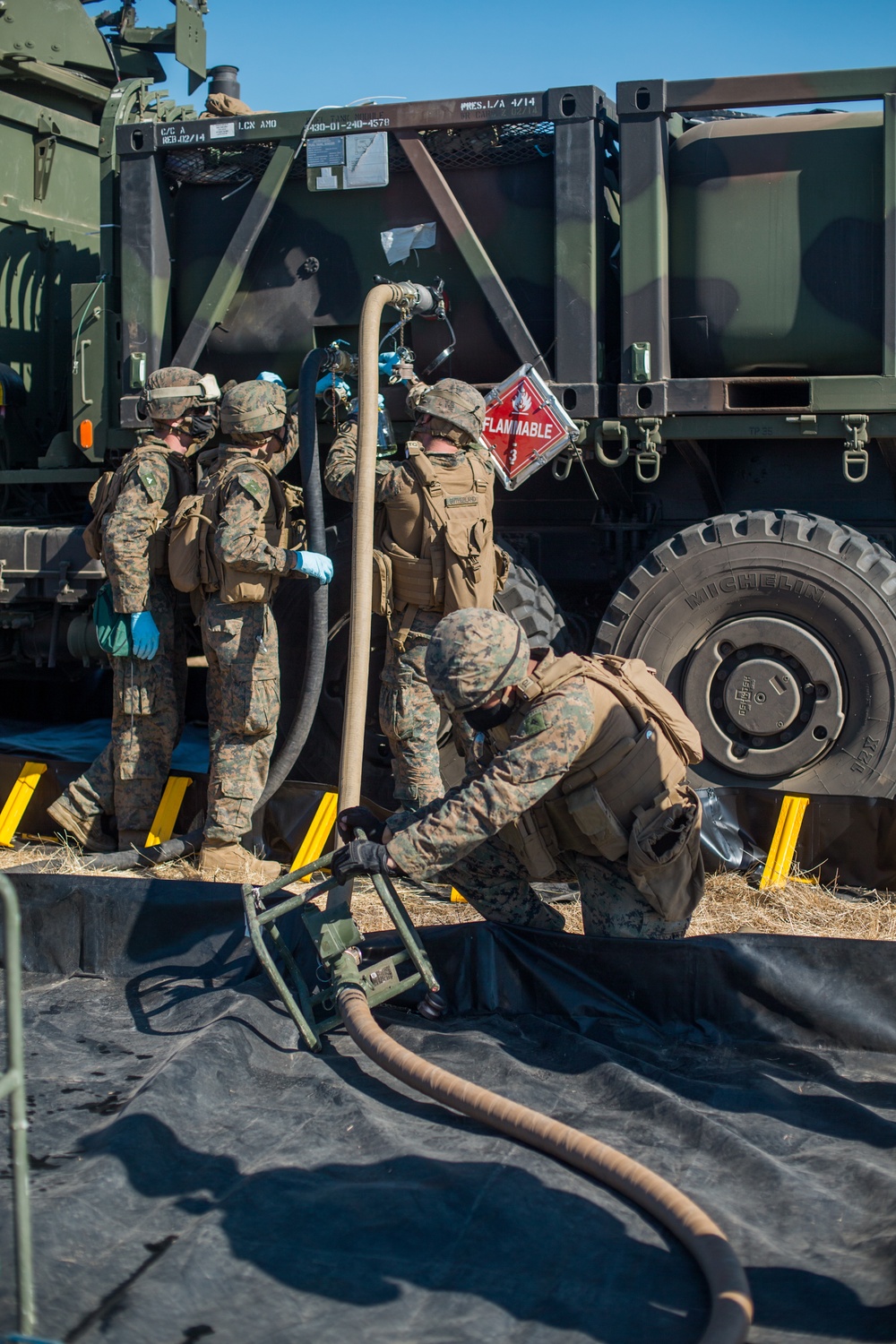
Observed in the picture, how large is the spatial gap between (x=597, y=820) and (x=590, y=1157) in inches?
45.8

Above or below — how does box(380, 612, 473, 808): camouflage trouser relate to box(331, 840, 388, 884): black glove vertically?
above

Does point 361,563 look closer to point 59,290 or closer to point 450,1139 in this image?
point 450,1139

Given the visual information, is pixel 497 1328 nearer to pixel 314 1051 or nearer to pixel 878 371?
pixel 314 1051

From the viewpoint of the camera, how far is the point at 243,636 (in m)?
5.41

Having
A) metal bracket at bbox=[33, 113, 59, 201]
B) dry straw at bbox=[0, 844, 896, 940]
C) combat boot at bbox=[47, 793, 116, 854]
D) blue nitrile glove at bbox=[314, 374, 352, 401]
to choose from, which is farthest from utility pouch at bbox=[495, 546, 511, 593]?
metal bracket at bbox=[33, 113, 59, 201]

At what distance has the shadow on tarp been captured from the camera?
4.98 metres

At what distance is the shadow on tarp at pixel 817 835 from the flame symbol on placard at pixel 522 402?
166 cm

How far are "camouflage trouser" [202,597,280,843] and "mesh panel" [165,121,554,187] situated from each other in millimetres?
1928

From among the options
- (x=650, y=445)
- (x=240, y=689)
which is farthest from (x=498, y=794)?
(x=650, y=445)

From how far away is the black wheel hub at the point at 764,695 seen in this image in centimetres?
514

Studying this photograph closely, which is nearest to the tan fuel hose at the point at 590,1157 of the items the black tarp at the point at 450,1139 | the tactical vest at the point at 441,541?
the black tarp at the point at 450,1139

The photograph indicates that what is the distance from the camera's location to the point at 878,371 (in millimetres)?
5164

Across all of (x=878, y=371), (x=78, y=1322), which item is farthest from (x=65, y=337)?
(x=78, y=1322)

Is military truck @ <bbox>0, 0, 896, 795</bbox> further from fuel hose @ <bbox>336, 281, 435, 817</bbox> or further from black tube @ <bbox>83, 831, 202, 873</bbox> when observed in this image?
fuel hose @ <bbox>336, 281, 435, 817</bbox>
